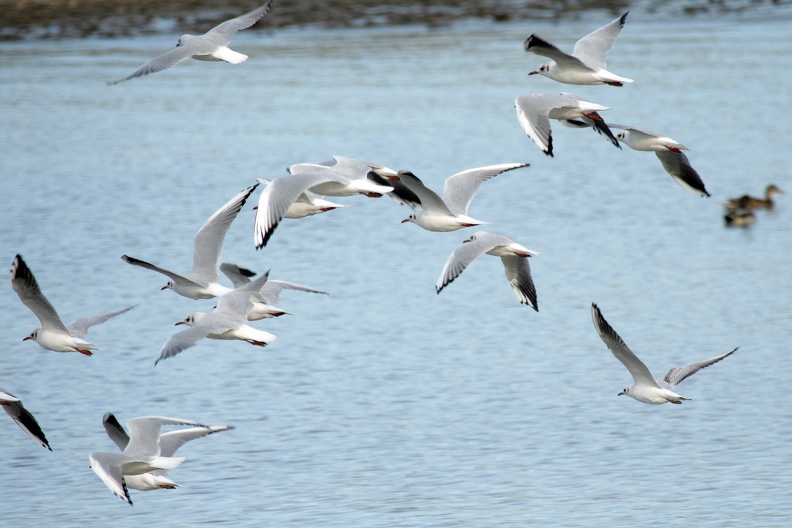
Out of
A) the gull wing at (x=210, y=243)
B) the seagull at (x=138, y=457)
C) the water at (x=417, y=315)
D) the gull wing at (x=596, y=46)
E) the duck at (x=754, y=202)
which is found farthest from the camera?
the duck at (x=754, y=202)

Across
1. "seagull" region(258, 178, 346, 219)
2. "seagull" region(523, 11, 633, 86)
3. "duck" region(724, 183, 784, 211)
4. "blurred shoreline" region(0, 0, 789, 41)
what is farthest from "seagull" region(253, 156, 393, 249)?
"blurred shoreline" region(0, 0, 789, 41)

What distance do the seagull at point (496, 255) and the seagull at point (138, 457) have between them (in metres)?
2.26

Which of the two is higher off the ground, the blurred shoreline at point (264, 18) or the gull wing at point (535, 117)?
the gull wing at point (535, 117)

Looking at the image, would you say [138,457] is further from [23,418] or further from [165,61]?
[165,61]

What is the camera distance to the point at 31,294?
11430 mm

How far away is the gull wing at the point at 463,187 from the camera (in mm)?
11766

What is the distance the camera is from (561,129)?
35.5 meters

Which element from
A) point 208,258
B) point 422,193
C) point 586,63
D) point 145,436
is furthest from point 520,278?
point 145,436


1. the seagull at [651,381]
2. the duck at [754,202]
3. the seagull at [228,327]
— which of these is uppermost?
the seagull at [228,327]

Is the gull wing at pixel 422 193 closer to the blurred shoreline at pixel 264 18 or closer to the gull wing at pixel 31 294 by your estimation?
the gull wing at pixel 31 294

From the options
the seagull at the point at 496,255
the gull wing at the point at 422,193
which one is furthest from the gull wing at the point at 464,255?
the gull wing at the point at 422,193

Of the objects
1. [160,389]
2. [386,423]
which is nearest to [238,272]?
[386,423]

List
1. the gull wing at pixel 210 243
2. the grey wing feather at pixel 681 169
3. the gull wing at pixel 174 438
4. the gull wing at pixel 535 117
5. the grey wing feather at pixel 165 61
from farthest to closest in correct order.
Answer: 1. the grey wing feather at pixel 681 169
2. the gull wing at pixel 210 243
3. the grey wing feather at pixel 165 61
4. the gull wing at pixel 174 438
5. the gull wing at pixel 535 117

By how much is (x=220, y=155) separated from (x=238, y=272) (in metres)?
19.8
